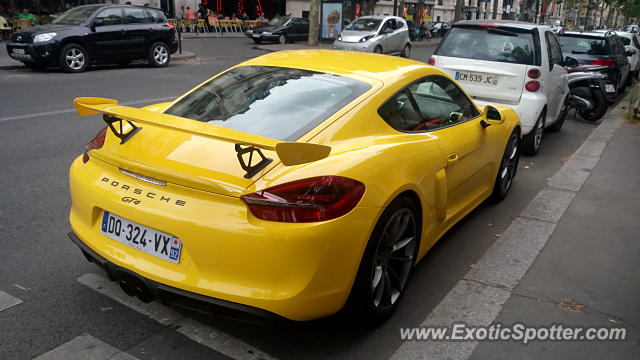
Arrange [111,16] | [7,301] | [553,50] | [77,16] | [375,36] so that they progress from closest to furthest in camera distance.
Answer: [7,301], [553,50], [77,16], [111,16], [375,36]

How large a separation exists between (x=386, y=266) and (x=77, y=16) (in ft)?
46.0

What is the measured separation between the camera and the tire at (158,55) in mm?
15891

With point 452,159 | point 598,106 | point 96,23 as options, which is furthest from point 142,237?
point 96,23

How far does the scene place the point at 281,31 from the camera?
27.9 metres

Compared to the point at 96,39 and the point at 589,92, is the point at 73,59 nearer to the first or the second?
the point at 96,39

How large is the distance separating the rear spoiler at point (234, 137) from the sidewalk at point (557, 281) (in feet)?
Result: 4.01

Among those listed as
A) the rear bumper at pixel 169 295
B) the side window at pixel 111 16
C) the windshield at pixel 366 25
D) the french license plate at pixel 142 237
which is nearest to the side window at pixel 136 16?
the side window at pixel 111 16

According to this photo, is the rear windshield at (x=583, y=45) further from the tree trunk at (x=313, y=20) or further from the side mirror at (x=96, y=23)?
Answer: the tree trunk at (x=313, y=20)

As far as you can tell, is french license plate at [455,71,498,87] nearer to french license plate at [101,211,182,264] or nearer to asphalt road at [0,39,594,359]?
asphalt road at [0,39,594,359]

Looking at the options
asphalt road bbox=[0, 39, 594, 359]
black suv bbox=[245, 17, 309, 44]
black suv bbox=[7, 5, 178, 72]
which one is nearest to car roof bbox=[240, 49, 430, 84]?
asphalt road bbox=[0, 39, 594, 359]

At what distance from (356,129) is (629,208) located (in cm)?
377

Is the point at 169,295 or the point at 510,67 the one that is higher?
the point at 510,67

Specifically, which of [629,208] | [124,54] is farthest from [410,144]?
[124,54]

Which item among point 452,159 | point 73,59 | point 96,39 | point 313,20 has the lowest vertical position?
point 73,59
